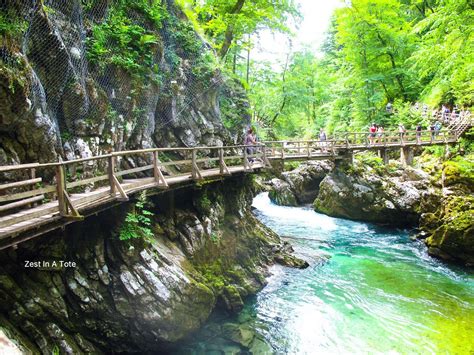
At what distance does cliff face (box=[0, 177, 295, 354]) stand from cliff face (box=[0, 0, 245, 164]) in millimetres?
2242

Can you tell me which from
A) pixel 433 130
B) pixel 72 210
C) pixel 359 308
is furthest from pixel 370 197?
pixel 72 210

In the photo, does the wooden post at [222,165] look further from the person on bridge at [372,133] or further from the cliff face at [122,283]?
the person on bridge at [372,133]

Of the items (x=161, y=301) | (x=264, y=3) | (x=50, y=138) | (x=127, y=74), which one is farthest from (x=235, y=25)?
(x=161, y=301)

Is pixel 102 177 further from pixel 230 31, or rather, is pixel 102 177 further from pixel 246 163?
pixel 230 31

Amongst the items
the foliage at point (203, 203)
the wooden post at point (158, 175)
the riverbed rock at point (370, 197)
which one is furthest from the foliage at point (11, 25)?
the riverbed rock at point (370, 197)

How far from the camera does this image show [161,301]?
27.4 ft

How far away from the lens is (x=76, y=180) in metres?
9.14

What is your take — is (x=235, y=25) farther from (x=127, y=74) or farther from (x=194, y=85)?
(x=127, y=74)

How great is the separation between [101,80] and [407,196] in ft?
62.3

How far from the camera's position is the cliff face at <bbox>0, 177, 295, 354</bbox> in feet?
20.8

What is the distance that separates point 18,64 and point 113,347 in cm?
673

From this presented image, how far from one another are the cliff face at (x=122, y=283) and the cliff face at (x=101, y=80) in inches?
88.3

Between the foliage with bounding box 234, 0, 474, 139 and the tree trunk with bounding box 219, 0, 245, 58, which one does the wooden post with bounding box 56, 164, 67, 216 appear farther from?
the foliage with bounding box 234, 0, 474, 139

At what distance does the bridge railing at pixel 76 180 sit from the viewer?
576 centimetres
